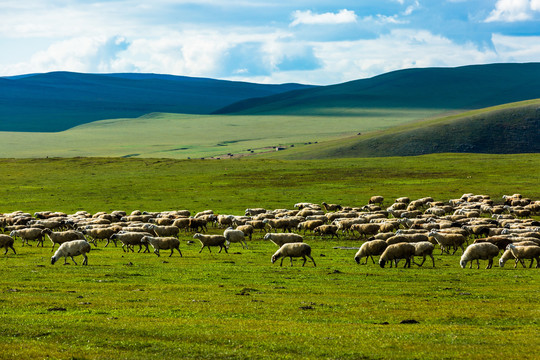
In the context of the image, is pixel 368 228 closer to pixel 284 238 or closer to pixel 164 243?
pixel 284 238

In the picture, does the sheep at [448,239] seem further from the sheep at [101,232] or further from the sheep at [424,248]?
the sheep at [101,232]

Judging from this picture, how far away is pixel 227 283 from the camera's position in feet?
72.7

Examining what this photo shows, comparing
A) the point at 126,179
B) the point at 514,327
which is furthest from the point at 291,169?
the point at 514,327

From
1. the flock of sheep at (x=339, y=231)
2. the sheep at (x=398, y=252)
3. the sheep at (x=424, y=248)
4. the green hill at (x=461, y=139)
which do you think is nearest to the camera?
the sheep at (x=398, y=252)

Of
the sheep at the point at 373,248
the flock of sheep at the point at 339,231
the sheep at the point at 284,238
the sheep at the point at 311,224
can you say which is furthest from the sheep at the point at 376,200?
the sheep at the point at 373,248

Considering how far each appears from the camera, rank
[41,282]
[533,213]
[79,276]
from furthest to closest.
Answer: [533,213] < [79,276] < [41,282]

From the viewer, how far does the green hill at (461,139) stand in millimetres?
133625

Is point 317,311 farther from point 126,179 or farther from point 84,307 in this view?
point 126,179

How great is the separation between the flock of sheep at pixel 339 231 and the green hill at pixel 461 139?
255 ft

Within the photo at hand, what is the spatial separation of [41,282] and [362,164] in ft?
262

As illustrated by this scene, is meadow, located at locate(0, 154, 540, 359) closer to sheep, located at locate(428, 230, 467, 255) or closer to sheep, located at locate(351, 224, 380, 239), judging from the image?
sheep, located at locate(428, 230, 467, 255)

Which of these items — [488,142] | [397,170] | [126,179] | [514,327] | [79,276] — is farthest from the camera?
[488,142]

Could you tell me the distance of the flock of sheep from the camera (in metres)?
26.8

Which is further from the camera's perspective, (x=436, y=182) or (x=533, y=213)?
(x=436, y=182)
